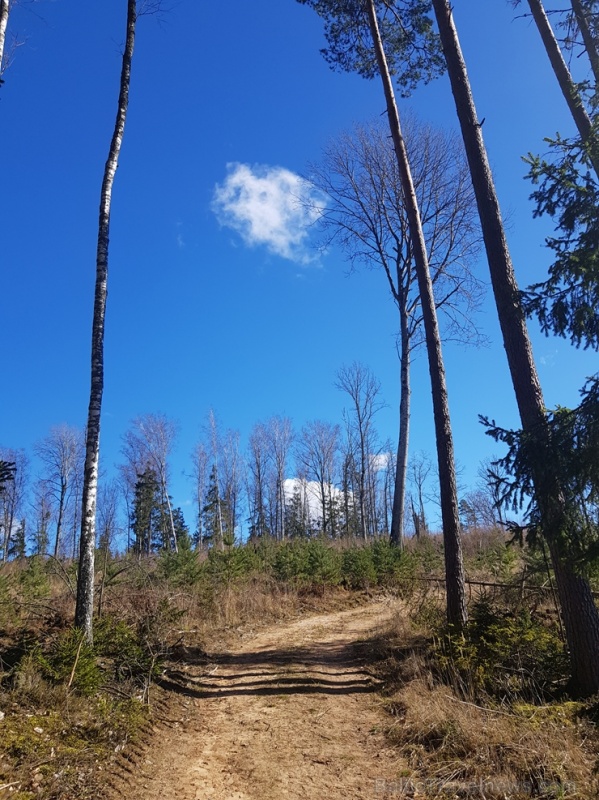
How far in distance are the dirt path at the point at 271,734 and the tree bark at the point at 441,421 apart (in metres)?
1.89

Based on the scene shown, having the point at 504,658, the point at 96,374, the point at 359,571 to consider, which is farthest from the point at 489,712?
the point at 359,571

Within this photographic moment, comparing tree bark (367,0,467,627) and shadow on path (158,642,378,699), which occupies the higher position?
tree bark (367,0,467,627)

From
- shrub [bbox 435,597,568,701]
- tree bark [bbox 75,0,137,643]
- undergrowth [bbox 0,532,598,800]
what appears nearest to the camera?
undergrowth [bbox 0,532,598,800]

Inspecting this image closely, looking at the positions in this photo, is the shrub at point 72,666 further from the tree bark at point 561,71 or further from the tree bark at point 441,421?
the tree bark at point 561,71

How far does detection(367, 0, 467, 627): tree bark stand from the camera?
7.59m

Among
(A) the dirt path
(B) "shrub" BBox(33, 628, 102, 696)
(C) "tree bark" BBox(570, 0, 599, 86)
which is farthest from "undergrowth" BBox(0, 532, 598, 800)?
(C) "tree bark" BBox(570, 0, 599, 86)

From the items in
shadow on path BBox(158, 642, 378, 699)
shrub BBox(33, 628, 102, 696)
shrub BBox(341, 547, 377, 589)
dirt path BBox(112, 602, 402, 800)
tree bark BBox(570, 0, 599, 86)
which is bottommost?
dirt path BBox(112, 602, 402, 800)

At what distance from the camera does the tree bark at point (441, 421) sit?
7590 millimetres

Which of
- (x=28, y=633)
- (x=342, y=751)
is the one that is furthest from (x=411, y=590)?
(x=28, y=633)

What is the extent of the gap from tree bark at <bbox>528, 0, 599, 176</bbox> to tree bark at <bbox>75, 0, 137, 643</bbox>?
278 inches

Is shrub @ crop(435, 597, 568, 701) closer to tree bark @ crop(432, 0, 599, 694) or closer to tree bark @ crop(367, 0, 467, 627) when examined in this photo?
tree bark @ crop(432, 0, 599, 694)

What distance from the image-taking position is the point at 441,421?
8.34 metres

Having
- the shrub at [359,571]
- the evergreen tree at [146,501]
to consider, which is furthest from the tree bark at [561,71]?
the evergreen tree at [146,501]

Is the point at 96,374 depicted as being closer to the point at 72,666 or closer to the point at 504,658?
the point at 72,666
